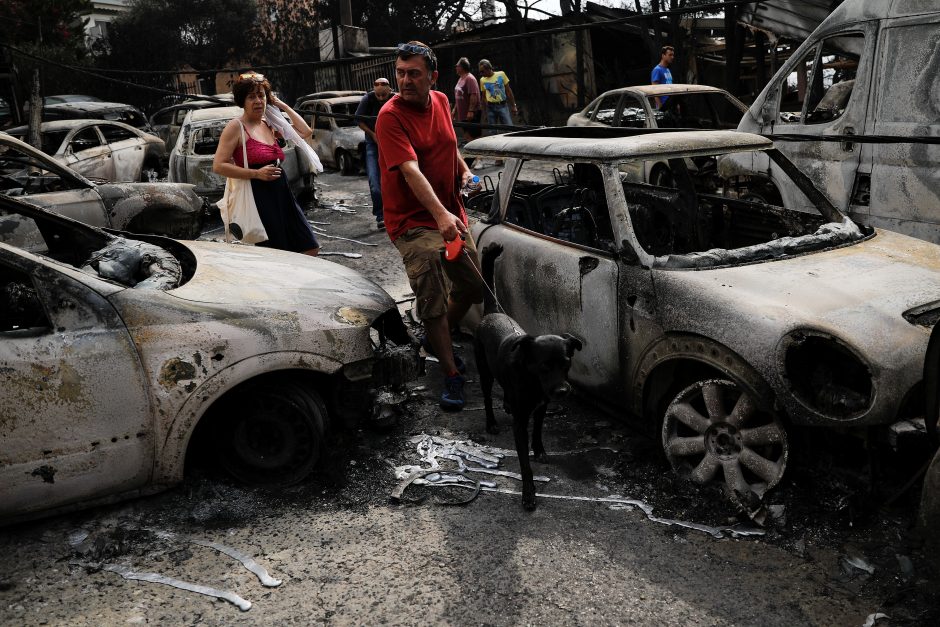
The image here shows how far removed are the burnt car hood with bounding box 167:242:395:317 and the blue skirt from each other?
24.5 inches

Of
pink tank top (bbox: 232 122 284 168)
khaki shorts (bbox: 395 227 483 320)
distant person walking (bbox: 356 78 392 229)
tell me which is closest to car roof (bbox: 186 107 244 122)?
Result: distant person walking (bbox: 356 78 392 229)

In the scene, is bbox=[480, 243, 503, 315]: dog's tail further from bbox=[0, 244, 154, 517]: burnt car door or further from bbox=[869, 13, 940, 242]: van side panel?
bbox=[869, 13, 940, 242]: van side panel

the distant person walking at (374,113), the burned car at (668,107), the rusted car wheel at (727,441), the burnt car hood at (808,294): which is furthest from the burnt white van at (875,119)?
the distant person walking at (374,113)

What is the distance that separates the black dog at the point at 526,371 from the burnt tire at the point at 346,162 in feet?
35.7

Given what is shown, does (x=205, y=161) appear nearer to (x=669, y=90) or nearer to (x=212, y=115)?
(x=212, y=115)

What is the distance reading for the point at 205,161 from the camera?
1067cm

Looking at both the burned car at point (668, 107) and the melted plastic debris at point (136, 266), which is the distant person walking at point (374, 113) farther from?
the melted plastic debris at point (136, 266)

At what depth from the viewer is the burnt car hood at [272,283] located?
3.72 metres

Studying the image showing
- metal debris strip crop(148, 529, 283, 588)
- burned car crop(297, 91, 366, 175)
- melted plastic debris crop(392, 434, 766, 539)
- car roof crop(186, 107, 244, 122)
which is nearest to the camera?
metal debris strip crop(148, 529, 283, 588)

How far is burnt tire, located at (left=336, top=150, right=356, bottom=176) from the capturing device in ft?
47.0

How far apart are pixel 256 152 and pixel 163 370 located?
2166 millimetres

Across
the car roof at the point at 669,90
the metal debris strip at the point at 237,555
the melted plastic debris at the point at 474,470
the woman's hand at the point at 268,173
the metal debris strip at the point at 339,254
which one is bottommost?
the metal debris strip at the point at 237,555

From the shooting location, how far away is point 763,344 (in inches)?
125

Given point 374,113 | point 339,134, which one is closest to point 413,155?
point 374,113
